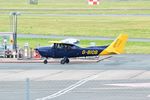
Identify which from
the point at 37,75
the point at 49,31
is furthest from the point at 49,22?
the point at 37,75

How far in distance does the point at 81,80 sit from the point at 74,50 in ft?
37.5

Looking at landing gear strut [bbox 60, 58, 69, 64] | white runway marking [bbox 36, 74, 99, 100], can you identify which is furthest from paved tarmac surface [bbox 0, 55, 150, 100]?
landing gear strut [bbox 60, 58, 69, 64]

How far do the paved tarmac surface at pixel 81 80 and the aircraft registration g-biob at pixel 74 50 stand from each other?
2.61ft

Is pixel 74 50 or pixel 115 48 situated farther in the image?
pixel 74 50

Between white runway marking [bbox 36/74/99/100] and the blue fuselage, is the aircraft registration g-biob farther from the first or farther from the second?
white runway marking [bbox 36/74/99/100]

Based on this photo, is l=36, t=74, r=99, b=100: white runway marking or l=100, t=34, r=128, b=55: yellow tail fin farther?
l=100, t=34, r=128, b=55: yellow tail fin

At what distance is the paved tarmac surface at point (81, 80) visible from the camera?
2986 centimetres

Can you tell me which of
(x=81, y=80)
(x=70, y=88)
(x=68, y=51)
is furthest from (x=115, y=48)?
(x=70, y=88)

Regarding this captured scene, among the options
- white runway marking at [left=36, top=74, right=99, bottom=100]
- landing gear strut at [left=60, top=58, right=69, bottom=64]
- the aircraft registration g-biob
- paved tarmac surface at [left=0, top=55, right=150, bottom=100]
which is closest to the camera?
white runway marking at [left=36, top=74, right=99, bottom=100]

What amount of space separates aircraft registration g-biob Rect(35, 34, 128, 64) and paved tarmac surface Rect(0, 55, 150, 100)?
2.61ft

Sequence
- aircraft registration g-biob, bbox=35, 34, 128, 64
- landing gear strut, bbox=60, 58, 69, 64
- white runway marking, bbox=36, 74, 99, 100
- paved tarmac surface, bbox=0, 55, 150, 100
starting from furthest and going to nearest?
landing gear strut, bbox=60, 58, 69, 64, aircraft registration g-biob, bbox=35, 34, 128, 64, paved tarmac surface, bbox=0, 55, 150, 100, white runway marking, bbox=36, 74, 99, 100

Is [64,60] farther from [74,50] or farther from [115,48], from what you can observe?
[115,48]

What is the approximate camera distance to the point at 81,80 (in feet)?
121

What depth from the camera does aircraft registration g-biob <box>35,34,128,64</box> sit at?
1884 inches
